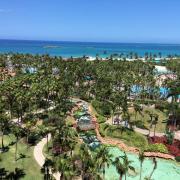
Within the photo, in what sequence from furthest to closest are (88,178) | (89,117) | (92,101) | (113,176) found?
(92,101) < (89,117) < (113,176) < (88,178)

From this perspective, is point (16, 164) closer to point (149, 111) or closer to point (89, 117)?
point (89, 117)

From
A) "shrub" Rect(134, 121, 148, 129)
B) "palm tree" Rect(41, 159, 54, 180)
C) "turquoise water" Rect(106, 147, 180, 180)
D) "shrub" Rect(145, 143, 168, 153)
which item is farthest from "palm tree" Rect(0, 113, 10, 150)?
"shrub" Rect(134, 121, 148, 129)

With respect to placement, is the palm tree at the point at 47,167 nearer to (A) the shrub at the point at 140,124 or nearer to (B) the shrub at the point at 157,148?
(B) the shrub at the point at 157,148

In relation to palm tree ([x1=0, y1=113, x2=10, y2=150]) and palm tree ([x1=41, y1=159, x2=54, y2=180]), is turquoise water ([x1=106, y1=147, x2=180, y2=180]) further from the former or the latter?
palm tree ([x1=0, y1=113, x2=10, y2=150])

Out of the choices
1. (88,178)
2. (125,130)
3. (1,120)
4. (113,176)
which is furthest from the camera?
(125,130)

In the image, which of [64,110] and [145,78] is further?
[145,78]

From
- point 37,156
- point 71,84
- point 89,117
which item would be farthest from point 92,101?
point 37,156

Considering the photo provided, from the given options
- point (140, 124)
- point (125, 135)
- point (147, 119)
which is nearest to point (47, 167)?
point (125, 135)
